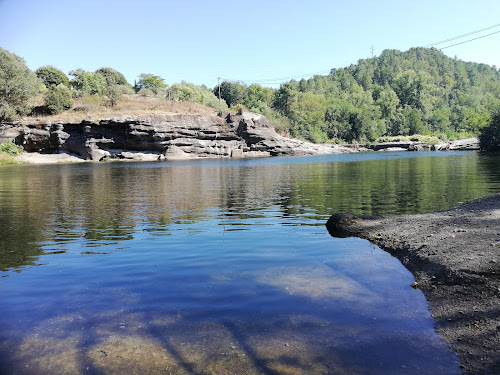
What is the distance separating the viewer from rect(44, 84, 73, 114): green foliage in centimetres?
7438

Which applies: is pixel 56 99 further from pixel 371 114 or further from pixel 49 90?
pixel 371 114

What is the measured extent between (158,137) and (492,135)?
64690 millimetres

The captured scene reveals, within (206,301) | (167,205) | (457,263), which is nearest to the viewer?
(206,301)

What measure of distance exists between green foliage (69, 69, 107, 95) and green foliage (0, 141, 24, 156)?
2484cm

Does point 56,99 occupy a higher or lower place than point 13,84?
lower

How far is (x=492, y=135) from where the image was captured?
72750 millimetres

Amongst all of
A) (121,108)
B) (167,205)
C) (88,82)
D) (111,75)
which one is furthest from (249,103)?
(167,205)

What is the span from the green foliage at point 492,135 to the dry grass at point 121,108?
57.7 m

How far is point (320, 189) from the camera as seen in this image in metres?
23.1

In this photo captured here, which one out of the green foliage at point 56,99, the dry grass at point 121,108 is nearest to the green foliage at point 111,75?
the dry grass at point 121,108

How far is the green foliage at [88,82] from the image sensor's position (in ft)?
298

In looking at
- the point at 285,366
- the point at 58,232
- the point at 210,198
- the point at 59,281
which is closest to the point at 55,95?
the point at 210,198

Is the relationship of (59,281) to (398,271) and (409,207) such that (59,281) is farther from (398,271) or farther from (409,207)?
(409,207)

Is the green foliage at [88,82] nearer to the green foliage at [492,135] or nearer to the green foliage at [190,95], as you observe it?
the green foliage at [190,95]
